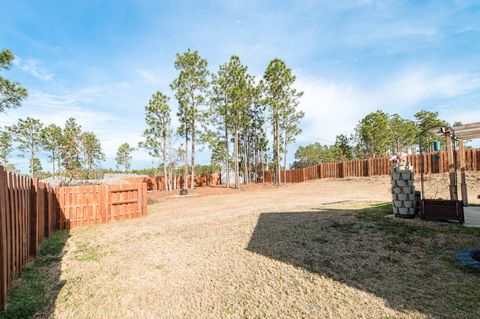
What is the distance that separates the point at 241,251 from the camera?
17.7 feet

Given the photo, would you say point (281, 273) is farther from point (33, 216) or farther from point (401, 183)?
point (33, 216)

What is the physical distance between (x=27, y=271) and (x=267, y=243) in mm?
4995

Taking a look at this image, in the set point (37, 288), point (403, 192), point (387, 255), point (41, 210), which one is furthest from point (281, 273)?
point (41, 210)

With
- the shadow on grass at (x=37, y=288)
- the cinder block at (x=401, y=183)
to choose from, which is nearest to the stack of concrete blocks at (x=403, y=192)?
the cinder block at (x=401, y=183)

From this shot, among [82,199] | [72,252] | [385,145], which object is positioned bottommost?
[72,252]

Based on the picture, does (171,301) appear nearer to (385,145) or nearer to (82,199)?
(82,199)

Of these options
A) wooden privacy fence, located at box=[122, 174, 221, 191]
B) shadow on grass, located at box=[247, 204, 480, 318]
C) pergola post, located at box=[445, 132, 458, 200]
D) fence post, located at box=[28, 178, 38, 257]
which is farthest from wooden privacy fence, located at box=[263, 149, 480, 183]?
fence post, located at box=[28, 178, 38, 257]

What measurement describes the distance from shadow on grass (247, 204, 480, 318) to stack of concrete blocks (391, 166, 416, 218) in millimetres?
449

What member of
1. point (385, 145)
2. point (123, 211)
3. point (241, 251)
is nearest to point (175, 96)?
point (123, 211)

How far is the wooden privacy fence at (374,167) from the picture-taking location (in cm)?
1828

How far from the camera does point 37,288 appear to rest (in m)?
4.14

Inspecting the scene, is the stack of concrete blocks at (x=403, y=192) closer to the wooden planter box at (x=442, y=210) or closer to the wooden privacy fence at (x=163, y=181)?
the wooden planter box at (x=442, y=210)

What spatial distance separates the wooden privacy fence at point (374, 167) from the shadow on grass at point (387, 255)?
8.78 meters

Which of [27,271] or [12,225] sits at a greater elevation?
[12,225]
